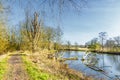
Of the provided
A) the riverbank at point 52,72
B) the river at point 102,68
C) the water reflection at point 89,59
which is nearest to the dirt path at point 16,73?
the riverbank at point 52,72

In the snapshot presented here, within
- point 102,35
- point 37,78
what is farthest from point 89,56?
point 102,35

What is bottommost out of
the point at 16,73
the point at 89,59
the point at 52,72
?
the point at 89,59

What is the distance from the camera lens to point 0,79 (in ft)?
34.7

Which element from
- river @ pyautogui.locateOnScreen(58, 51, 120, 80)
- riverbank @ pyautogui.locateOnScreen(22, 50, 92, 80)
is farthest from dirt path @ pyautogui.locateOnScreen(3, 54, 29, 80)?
river @ pyautogui.locateOnScreen(58, 51, 120, 80)

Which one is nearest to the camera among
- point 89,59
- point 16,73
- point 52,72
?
point 16,73

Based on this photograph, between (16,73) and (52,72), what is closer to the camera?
(16,73)

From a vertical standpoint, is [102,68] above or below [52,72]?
below

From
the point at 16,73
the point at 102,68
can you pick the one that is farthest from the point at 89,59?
the point at 16,73

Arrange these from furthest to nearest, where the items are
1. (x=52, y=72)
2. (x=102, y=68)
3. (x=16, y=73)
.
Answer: (x=102, y=68), (x=52, y=72), (x=16, y=73)

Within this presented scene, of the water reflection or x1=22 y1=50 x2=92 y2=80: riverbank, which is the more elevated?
x1=22 y1=50 x2=92 y2=80: riverbank

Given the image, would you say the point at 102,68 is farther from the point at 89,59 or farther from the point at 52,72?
the point at 52,72

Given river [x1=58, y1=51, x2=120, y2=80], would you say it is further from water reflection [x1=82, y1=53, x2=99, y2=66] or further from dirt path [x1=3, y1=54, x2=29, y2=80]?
dirt path [x1=3, y1=54, x2=29, y2=80]

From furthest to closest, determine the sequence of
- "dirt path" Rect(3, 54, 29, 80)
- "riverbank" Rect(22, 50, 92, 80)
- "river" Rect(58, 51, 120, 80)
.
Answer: "river" Rect(58, 51, 120, 80) < "riverbank" Rect(22, 50, 92, 80) < "dirt path" Rect(3, 54, 29, 80)

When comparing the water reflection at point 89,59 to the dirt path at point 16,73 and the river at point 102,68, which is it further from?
the dirt path at point 16,73
